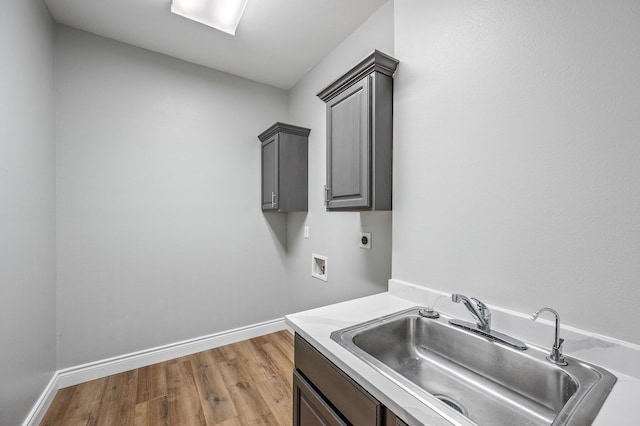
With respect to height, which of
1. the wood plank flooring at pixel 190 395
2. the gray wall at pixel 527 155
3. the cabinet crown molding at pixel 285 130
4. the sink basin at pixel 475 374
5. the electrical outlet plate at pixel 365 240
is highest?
the cabinet crown molding at pixel 285 130

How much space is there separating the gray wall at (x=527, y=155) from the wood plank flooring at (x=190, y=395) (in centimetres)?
137

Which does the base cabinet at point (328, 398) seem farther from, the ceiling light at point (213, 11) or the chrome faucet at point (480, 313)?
the ceiling light at point (213, 11)

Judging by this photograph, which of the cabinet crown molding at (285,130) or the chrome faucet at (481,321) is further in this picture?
the cabinet crown molding at (285,130)

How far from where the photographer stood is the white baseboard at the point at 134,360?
1742 millimetres

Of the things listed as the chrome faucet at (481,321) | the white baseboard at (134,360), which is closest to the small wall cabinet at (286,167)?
the white baseboard at (134,360)

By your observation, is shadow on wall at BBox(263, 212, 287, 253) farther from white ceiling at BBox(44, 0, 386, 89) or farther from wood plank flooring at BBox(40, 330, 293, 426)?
white ceiling at BBox(44, 0, 386, 89)

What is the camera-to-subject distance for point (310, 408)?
1037 millimetres

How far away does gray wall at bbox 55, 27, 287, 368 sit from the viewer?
202 centimetres

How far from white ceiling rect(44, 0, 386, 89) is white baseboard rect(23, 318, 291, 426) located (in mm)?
2544

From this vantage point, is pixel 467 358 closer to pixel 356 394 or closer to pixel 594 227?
pixel 356 394

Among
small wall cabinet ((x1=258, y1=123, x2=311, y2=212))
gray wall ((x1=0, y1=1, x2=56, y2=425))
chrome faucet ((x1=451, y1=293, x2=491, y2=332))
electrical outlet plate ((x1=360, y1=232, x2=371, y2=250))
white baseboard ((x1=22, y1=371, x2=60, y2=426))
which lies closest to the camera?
chrome faucet ((x1=451, y1=293, x2=491, y2=332))

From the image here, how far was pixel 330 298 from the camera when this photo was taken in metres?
2.32

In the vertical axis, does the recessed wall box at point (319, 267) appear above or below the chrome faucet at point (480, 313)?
below

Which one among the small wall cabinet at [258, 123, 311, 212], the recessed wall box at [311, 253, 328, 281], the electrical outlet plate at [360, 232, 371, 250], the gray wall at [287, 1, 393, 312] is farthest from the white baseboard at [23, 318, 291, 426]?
the electrical outlet plate at [360, 232, 371, 250]
